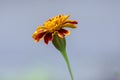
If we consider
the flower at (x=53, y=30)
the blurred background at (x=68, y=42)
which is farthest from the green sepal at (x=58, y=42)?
the blurred background at (x=68, y=42)

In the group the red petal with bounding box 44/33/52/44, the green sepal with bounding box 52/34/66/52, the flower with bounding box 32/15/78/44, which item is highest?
the flower with bounding box 32/15/78/44

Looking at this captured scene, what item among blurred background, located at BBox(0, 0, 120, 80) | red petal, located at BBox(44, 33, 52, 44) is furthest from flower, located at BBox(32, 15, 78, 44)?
blurred background, located at BBox(0, 0, 120, 80)

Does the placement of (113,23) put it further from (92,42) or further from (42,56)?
(42,56)

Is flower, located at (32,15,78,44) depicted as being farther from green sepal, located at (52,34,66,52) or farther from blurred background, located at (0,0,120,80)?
blurred background, located at (0,0,120,80)

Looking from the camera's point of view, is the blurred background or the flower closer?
the flower

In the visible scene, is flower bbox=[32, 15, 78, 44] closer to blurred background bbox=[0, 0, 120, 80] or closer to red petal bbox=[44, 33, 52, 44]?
red petal bbox=[44, 33, 52, 44]

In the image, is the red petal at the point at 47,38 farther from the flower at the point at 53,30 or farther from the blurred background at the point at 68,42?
the blurred background at the point at 68,42

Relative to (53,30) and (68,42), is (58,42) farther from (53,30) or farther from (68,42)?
(68,42)

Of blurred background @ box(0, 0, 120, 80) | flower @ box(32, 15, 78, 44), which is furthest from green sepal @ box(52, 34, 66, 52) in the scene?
blurred background @ box(0, 0, 120, 80)

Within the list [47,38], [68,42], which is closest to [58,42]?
[47,38]

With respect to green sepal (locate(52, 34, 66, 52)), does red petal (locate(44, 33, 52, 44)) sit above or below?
above
